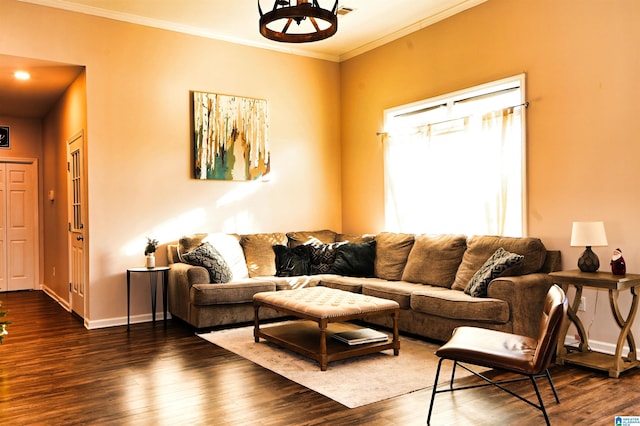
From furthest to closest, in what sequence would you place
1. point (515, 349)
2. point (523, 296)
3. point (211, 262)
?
point (211, 262) < point (523, 296) < point (515, 349)

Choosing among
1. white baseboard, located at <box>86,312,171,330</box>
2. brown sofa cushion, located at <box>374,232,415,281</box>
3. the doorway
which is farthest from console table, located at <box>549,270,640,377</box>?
the doorway

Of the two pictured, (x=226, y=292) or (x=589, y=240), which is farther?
(x=226, y=292)

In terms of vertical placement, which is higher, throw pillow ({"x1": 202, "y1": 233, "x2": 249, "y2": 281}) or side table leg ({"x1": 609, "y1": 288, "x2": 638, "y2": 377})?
throw pillow ({"x1": 202, "y1": 233, "x2": 249, "y2": 281})

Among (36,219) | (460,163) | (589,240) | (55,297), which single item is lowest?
(55,297)

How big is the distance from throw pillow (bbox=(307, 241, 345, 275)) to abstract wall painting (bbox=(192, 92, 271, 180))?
117 cm

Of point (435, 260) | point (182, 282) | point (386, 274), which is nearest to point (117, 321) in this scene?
point (182, 282)

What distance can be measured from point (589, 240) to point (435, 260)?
1.56 m

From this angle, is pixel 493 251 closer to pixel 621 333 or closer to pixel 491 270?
pixel 491 270

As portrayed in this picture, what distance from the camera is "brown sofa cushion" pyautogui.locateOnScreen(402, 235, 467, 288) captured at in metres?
4.98

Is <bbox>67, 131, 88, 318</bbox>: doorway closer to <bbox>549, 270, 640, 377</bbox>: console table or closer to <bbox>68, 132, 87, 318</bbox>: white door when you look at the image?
<bbox>68, 132, 87, 318</bbox>: white door

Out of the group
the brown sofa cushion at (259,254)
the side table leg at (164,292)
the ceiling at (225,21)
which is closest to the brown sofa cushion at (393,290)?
the brown sofa cushion at (259,254)

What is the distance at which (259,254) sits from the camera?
5918 millimetres

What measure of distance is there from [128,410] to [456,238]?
10.7 feet

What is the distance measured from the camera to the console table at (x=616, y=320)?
3.57 m
